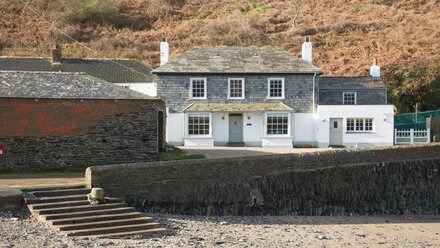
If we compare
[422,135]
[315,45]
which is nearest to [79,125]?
[422,135]

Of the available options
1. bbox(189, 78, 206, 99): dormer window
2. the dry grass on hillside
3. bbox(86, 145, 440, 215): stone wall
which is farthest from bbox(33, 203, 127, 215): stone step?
the dry grass on hillside

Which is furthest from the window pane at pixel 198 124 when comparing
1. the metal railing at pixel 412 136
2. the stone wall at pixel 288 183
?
the stone wall at pixel 288 183

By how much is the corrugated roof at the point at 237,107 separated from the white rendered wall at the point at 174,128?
87 centimetres

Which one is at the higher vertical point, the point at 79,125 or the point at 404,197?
the point at 79,125

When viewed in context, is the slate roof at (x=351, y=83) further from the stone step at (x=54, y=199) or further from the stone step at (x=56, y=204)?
the stone step at (x=56, y=204)

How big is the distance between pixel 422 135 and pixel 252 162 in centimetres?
1814

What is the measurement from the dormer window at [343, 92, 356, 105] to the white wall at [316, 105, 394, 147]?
1530mm

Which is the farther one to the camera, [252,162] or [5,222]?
[252,162]

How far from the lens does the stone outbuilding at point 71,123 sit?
22391mm

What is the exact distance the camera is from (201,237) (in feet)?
51.1

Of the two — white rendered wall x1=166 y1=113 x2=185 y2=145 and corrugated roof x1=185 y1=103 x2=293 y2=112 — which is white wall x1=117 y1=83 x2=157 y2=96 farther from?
corrugated roof x1=185 y1=103 x2=293 y2=112

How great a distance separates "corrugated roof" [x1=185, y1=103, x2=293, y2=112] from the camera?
114ft

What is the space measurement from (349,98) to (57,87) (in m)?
18.5

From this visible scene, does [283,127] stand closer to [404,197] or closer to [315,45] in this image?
[404,197]
